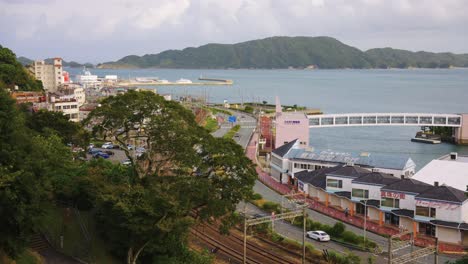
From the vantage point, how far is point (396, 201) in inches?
722

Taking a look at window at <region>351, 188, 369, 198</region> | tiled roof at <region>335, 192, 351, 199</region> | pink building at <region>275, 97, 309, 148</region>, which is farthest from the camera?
pink building at <region>275, 97, 309, 148</region>

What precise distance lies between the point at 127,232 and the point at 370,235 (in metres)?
8.66

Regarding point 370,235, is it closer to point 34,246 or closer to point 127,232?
point 127,232

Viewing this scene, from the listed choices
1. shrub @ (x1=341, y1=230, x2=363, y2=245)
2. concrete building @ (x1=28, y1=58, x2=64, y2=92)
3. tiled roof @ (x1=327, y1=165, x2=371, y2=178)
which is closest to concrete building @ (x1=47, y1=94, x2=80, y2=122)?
tiled roof @ (x1=327, y1=165, x2=371, y2=178)

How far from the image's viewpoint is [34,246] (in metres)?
12.9

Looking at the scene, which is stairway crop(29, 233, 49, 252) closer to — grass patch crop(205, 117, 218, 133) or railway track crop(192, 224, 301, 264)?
railway track crop(192, 224, 301, 264)

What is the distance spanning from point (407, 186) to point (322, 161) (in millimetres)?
6308

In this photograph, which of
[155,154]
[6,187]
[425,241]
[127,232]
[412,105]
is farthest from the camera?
[412,105]

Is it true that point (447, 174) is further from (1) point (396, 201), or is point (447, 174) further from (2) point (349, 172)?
(1) point (396, 201)

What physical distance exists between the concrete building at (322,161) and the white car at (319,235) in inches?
273

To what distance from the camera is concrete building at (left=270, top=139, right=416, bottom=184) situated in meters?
22.7

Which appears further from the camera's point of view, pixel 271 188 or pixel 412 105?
pixel 412 105

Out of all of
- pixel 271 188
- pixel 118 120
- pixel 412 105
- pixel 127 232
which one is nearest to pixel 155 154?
pixel 118 120

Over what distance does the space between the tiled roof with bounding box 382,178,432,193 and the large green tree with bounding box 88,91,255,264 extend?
7034 millimetres
